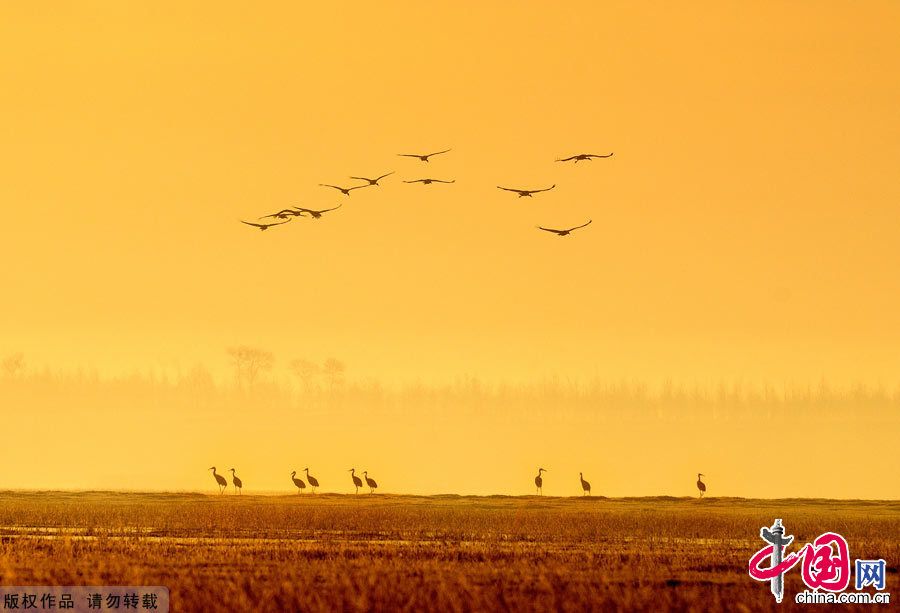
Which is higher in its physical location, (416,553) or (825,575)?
(825,575)

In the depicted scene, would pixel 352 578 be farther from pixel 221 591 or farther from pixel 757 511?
pixel 757 511

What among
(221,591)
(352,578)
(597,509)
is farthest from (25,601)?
(597,509)

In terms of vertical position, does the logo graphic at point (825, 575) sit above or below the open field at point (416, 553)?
above

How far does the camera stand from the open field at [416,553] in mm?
40469

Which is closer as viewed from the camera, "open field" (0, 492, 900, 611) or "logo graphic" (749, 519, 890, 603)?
"open field" (0, 492, 900, 611)

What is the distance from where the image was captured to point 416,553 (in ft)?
173

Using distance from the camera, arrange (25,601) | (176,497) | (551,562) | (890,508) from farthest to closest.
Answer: (176,497)
(890,508)
(551,562)
(25,601)

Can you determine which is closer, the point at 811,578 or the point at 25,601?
the point at 25,601

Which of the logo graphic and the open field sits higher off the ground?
the logo graphic

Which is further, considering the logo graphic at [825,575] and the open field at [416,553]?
the logo graphic at [825,575]

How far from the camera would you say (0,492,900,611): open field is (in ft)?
133

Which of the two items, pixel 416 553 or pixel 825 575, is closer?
pixel 825 575

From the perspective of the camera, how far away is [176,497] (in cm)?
10712

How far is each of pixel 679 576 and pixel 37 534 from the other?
2571 centimetres
